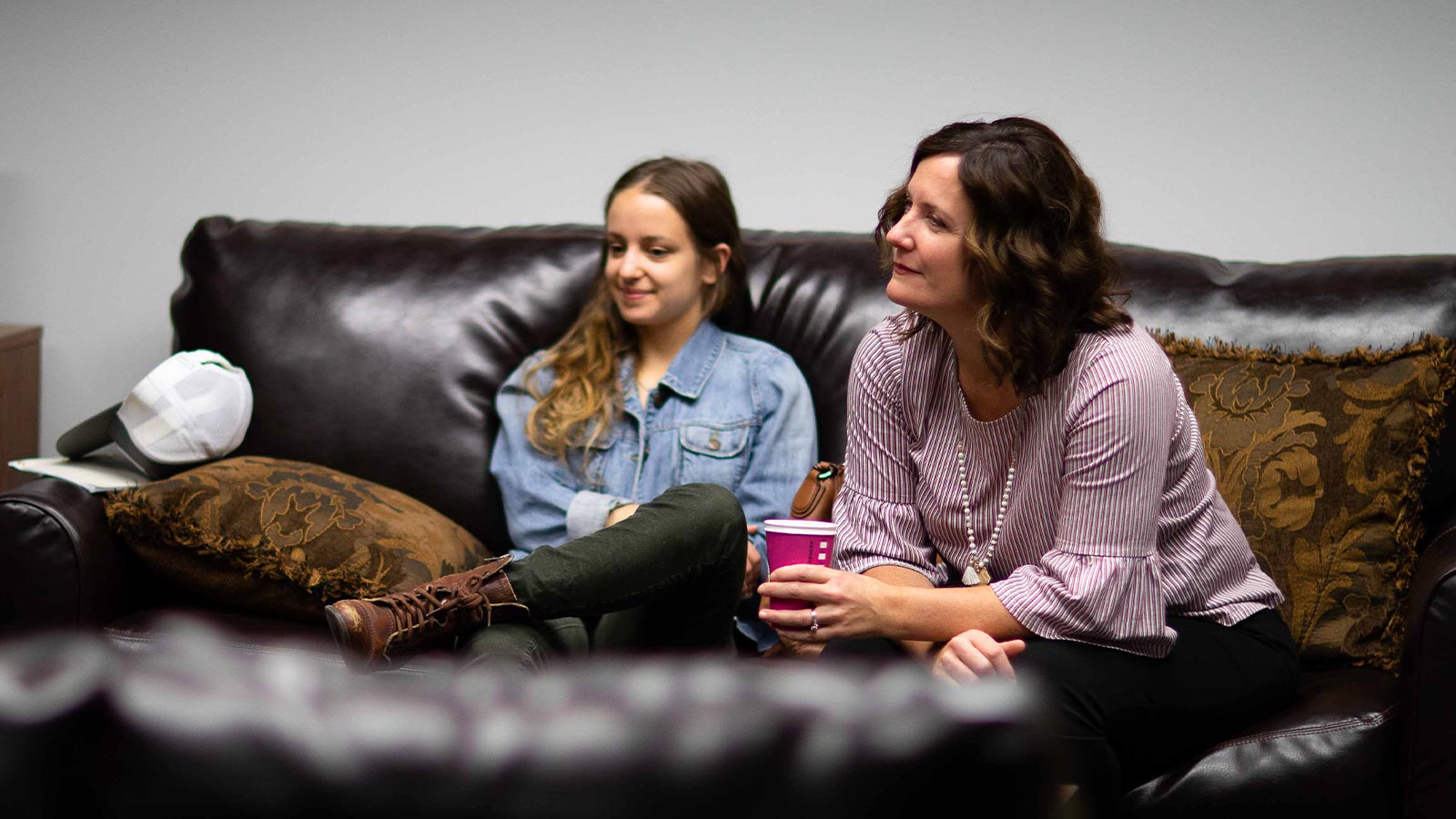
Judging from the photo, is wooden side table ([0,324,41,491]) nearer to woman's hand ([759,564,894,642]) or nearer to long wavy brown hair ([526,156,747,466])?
long wavy brown hair ([526,156,747,466])

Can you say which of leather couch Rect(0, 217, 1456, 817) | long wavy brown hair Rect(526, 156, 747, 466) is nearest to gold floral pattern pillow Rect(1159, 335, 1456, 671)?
leather couch Rect(0, 217, 1456, 817)

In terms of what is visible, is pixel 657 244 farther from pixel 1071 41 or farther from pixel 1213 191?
pixel 1213 191

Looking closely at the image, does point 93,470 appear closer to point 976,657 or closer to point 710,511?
point 710,511

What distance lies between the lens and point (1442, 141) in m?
2.32

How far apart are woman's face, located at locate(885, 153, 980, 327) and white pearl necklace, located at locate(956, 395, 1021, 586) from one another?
7.3 inches

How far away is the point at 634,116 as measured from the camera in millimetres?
2604

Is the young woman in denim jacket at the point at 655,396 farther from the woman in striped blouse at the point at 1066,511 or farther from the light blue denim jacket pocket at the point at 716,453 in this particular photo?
the woman in striped blouse at the point at 1066,511

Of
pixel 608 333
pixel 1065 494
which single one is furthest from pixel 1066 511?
pixel 608 333

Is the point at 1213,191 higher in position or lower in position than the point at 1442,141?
lower

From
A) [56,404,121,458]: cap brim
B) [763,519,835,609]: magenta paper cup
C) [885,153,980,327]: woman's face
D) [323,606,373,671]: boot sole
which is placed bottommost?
[323,606,373,671]: boot sole

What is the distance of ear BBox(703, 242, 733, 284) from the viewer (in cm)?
213

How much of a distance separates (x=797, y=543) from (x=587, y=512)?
0.66 m

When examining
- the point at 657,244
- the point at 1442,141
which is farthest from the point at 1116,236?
the point at 657,244

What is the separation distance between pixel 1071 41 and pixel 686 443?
3.98 feet
